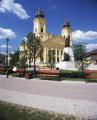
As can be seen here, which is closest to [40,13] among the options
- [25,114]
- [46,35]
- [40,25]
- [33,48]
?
[40,25]

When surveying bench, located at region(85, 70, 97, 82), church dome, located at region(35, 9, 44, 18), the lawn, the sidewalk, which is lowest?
the lawn

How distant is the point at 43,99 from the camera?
4.18 meters

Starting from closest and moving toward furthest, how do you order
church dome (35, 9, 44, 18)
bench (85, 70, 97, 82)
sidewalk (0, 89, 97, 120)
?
church dome (35, 9, 44, 18) → sidewalk (0, 89, 97, 120) → bench (85, 70, 97, 82)

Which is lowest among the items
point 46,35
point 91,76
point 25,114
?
point 25,114

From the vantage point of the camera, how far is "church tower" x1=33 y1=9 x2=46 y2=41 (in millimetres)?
3098

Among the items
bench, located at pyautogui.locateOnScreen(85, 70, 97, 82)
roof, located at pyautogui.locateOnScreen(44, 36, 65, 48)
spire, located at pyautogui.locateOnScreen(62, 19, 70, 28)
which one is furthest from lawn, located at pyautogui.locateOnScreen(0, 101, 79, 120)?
bench, located at pyautogui.locateOnScreen(85, 70, 97, 82)

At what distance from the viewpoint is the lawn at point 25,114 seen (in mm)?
3188

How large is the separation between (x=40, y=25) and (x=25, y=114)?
113 centimetres

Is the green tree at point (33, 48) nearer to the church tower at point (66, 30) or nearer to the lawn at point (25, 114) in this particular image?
the church tower at point (66, 30)

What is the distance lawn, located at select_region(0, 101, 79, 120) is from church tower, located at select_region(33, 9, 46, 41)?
95 cm

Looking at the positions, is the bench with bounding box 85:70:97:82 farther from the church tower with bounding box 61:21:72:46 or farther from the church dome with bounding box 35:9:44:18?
the church dome with bounding box 35:9:44:18

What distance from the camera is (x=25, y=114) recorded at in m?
3.33

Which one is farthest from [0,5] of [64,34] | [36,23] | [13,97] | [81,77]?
[81,77]

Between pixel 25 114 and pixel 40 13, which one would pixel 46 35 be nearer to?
pixel 40 13
